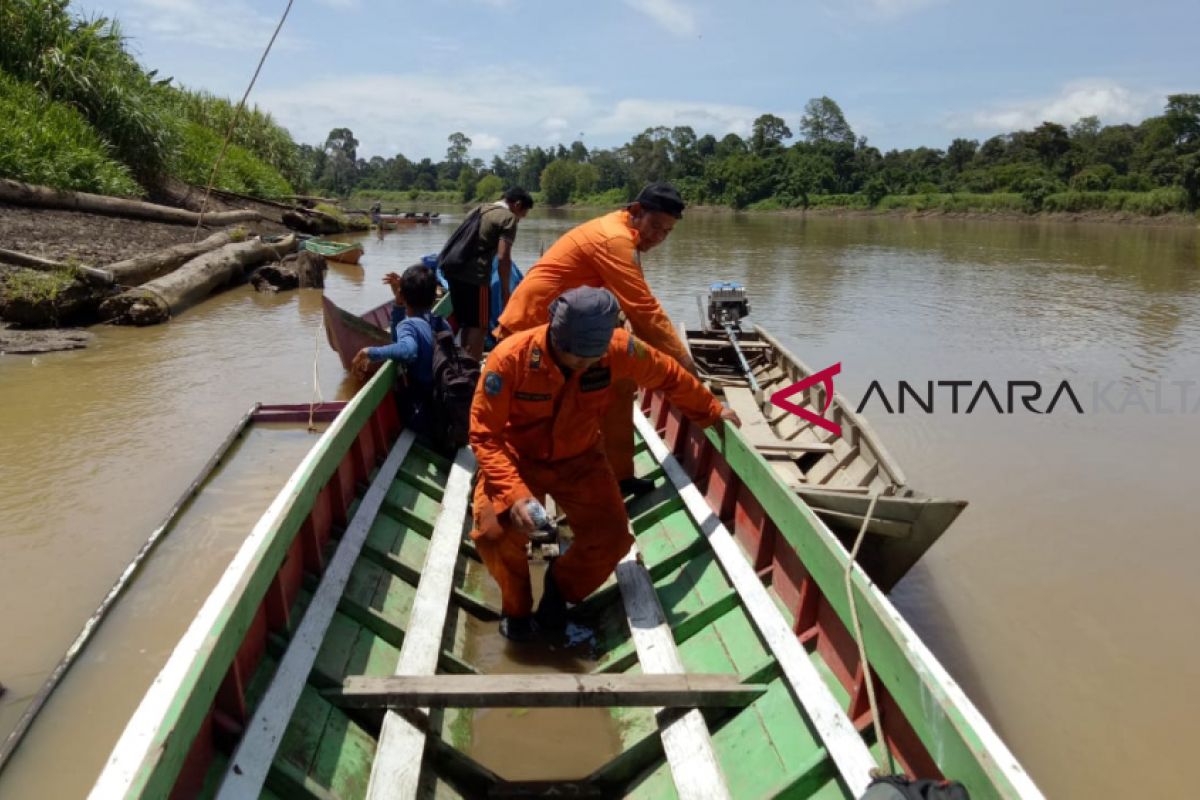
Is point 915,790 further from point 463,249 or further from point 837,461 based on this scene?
point 463,249

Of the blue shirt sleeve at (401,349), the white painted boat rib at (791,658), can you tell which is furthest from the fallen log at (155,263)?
the white painted boat rib at (791,658)

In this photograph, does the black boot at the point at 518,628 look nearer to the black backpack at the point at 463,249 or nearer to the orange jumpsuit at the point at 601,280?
the orange jumpsuit at the point at 601,280

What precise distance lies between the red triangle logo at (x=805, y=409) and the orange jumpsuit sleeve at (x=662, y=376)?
2453 millimetres

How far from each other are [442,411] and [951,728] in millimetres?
3476

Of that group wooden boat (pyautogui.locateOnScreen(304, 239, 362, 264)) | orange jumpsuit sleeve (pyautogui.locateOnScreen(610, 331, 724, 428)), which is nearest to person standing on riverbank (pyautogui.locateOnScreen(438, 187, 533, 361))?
orange jumpsuit sleeve (pyautogui.locateOnScreen(610, 331, 724, 428))

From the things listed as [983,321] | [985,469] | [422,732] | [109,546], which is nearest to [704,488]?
[422,732]

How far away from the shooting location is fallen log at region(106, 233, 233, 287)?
11.8 metres

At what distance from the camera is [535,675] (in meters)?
2.75

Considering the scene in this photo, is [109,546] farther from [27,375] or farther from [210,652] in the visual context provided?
[27,375]

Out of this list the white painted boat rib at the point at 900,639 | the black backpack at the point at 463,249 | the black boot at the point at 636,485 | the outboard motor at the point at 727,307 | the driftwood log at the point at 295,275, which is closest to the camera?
the white painted boat rib at the point at 900,639

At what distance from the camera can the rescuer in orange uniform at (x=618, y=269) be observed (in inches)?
153

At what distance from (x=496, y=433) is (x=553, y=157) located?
4010 inches

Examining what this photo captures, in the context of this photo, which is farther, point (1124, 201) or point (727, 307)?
point (1124, 201)

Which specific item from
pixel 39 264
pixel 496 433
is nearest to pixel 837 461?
pixel 496 433
